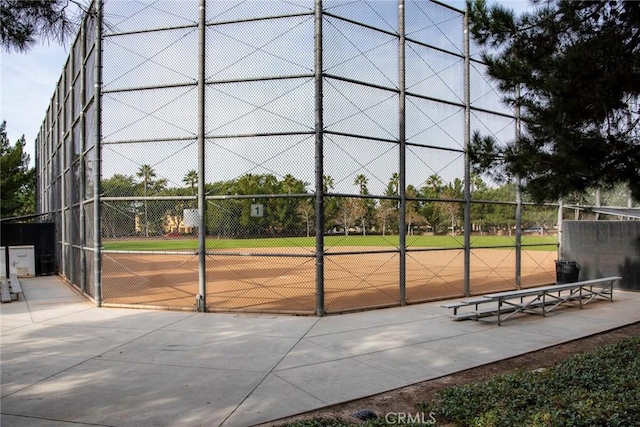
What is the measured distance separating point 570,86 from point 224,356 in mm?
6098

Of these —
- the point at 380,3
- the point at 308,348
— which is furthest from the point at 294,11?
the point at 308,348

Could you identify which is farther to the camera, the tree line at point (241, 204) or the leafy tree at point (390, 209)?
the leafy tree at point (390, 209)

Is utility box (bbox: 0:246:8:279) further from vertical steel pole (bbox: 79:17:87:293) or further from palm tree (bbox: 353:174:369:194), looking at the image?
palm tree (bbox: 353:174:369:194)

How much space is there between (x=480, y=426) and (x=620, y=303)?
9.45 metres

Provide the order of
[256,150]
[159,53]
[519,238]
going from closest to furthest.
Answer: [256,150] < [159,53] < [519,238]

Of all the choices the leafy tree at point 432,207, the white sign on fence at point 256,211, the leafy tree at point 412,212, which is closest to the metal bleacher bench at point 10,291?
the white sign on fence at point 256,211

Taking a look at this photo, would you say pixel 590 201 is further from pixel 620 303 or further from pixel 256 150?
pixel 256 150

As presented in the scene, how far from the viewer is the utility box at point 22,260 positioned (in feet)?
53.2

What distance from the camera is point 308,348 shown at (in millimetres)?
6512

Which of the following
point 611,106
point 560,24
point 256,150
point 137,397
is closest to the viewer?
point 137,397

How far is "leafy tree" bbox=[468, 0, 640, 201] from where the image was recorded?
595 centimetres

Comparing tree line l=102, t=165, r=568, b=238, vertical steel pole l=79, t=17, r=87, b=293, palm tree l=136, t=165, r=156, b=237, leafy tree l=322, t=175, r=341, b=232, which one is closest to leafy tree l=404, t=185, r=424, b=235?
tree line l=102, t=165, r=568, b=238

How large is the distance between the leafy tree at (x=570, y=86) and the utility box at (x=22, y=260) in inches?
658

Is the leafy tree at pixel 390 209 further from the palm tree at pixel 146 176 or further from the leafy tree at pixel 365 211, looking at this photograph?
the palm tree at pixel 146 176
